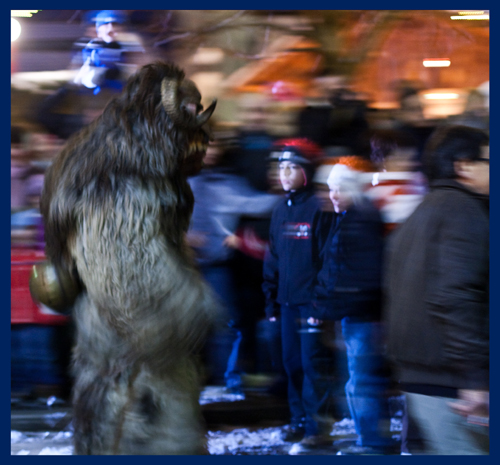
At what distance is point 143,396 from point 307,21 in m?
1.96

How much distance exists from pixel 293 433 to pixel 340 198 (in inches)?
49.4

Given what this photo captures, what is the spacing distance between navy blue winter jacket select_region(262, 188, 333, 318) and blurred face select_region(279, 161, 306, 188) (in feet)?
0.12

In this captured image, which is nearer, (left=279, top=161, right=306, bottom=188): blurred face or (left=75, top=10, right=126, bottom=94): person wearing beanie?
(left=75, top=10, right=126, bottom=94): person wearing beanie

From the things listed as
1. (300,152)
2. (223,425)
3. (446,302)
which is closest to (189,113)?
(446,302)

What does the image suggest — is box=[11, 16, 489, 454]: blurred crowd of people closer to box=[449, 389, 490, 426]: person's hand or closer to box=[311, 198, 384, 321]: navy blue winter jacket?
box=[311, 198, 384, 321]: navy blue winter jacket

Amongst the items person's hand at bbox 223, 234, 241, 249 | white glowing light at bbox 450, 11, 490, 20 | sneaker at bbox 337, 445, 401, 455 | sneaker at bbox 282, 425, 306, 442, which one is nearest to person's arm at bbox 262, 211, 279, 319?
person's hand at bbox 223, 234, 241, 249

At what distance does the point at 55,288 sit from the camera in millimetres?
1770

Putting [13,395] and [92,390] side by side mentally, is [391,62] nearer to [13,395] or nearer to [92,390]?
[92,390]

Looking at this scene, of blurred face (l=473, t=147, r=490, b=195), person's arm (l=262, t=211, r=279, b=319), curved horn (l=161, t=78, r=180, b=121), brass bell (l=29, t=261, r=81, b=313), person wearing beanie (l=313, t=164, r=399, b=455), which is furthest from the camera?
person's arm (l=262, t=211, r=279, b=319)

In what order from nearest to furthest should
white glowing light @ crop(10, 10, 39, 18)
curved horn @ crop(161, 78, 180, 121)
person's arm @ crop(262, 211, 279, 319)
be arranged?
curved horn @ crop(161, 78, 180, 121), white glowing light @ crop(10, 10, 39, 18), person's arm @ crop(262, 211, 279, 319)

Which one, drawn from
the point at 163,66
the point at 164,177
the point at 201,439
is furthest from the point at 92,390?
the point at 163,66

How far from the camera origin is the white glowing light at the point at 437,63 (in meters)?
2.73

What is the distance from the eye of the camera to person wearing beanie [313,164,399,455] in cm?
276

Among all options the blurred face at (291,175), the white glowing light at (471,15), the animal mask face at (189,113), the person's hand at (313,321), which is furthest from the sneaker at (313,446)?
the white glowing light at (471,15)
